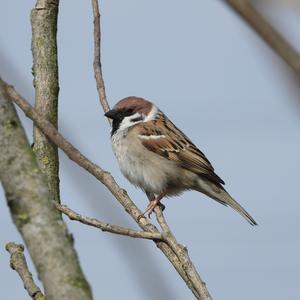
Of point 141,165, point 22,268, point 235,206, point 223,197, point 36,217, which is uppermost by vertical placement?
point 141,165

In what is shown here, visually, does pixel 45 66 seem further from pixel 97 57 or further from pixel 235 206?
pixel 235 206

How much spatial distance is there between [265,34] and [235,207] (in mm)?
4982

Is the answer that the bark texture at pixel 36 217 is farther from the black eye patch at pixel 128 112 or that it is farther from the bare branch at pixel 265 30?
the black eye patch at pixel 128 112

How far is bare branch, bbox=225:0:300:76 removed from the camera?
Result: 2.08ft

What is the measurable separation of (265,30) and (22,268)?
6.17 feet

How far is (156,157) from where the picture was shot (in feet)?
19.2

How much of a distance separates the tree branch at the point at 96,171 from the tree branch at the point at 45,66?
28cm

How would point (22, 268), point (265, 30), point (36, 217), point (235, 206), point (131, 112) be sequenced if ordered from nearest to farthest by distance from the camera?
1. point (265, 30)
2. point (36, 217)
3. point (22, 268)
4. point (235, 206)
5. point (131, 112)

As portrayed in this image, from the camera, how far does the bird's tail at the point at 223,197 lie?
5.45 m

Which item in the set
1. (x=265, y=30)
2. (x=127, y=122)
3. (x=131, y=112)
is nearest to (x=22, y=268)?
(x=265, y=30)

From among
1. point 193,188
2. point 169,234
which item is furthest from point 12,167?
point 193,188

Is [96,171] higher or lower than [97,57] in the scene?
lower

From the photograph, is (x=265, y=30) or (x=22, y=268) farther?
(x=22, y=268)

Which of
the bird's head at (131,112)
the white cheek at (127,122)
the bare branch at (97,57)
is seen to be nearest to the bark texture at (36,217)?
the bare branch at (97,57)
